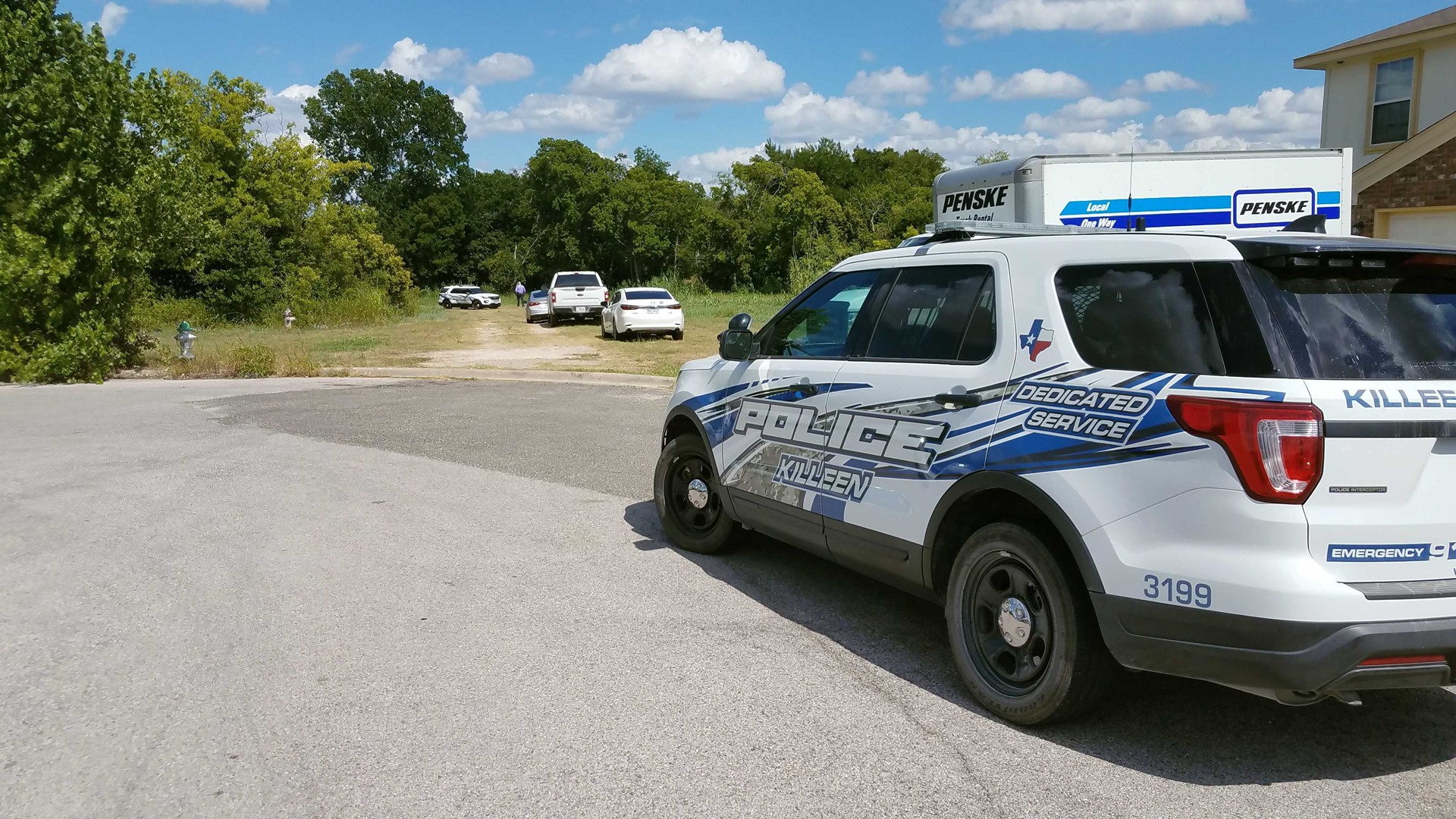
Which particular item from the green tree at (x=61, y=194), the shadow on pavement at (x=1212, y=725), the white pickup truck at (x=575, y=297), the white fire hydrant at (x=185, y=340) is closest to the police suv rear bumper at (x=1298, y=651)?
the shadow on pavement at (x=1212, y=725)

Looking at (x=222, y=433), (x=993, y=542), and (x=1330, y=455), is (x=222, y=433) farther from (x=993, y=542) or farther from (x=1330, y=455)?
(x=1330, y=455)

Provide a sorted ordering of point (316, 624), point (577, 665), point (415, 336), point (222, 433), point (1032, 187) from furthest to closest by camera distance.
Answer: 1. point (415, 336)
2. point (222, 433)
3. point (1032, 187)
4. point (316, 624)
5. point (577, 665)

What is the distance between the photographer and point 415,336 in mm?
31797

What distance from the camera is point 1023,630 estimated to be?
4.06 meters

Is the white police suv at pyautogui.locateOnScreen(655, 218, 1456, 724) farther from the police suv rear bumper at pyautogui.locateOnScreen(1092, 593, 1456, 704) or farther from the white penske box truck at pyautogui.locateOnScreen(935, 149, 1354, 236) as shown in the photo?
the white penske box truck at pyautogui.locateOnScreen(935, 149, 1354, 236)

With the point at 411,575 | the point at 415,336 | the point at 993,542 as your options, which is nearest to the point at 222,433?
the point at 411,575

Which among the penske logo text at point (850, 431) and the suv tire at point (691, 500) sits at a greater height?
the penske logo text at point (850, 431)

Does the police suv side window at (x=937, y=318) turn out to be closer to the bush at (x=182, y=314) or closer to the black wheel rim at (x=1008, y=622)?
the black wheel rim at (x=1008, y=622)

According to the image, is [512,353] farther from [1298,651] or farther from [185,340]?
[1298,651]

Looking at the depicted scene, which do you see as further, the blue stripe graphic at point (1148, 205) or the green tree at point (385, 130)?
the green tree at point (385, 130)

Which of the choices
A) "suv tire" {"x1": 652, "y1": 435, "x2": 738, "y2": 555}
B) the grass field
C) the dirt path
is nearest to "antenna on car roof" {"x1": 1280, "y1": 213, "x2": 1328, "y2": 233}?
"suv tire" {"x1": 652, "y1": 435, "x2": 738, "y2": 555}

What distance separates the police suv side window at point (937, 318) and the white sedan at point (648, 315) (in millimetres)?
23968

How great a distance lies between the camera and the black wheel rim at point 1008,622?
402 cm

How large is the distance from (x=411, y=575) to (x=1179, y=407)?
4.47m
